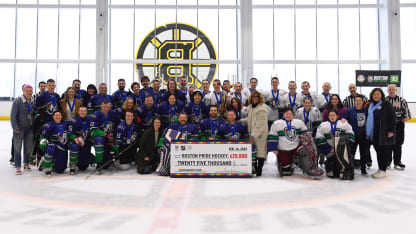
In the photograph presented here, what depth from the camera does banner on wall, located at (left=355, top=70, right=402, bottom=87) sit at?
1509 centimetres

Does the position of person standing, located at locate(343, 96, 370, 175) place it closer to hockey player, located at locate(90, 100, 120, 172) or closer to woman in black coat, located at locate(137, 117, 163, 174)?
woman in black coat, located at locate(137, 117, 163, 174)

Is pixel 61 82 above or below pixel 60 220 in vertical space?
above

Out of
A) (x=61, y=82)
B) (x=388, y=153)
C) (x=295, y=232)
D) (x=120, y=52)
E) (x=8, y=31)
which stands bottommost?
(x=295, y=232)

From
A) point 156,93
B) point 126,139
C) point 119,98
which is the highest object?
point 156,93

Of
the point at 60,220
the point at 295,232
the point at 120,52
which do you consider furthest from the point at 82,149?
the point at 120,52

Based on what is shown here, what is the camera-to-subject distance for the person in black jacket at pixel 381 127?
4.93 meters

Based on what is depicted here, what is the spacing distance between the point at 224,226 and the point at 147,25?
57.0ft

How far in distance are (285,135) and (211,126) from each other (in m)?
1.42

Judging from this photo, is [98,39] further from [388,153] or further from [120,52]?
[388,153]

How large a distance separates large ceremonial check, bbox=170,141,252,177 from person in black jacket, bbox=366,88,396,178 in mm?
2286

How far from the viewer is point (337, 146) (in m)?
4.98

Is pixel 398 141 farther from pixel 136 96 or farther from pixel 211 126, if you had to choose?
pixel 136 96

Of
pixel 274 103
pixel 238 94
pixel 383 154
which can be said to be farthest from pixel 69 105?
pixel 383 154

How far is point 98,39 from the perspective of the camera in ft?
58.2
